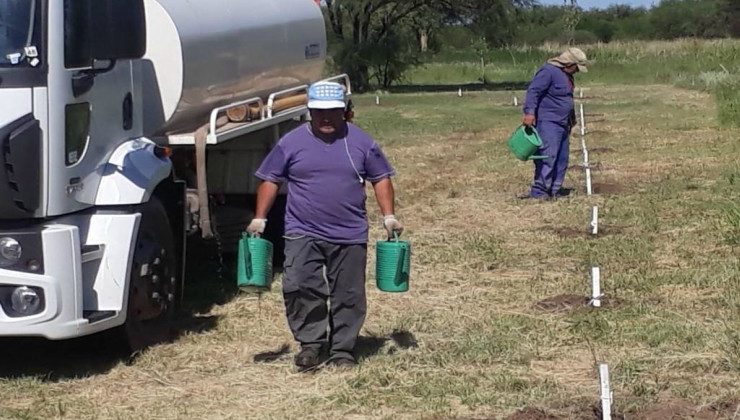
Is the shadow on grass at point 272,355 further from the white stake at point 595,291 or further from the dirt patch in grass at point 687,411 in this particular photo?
the dirt patch in grass at point 687,411

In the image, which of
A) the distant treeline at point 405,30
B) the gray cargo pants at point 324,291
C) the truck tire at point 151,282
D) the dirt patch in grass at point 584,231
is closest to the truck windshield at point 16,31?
the truck tire at point 151,282

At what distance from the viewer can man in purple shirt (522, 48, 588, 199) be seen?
14102 mm

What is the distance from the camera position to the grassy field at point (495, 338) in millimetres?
6727

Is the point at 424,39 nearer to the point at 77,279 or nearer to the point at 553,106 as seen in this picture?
the point at 553,106

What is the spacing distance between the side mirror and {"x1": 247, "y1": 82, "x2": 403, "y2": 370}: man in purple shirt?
1.06 meters

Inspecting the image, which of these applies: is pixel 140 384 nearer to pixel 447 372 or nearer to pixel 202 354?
pixel 202 354

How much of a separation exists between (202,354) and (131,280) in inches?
29.4

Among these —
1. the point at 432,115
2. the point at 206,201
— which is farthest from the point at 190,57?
the point at 432,115

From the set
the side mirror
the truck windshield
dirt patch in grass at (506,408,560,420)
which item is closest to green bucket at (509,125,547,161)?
the side mirror

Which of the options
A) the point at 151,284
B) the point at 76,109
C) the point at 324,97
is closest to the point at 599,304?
the point at 324,97

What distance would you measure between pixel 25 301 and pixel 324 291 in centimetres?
169

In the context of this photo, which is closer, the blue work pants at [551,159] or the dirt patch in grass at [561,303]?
the dirt patch in grass at [561,303]

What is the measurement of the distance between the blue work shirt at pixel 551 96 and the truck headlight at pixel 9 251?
26.8 feet

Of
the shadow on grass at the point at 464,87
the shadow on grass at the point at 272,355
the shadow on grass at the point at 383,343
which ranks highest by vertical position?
the shadow on grass at the point at 383,343
